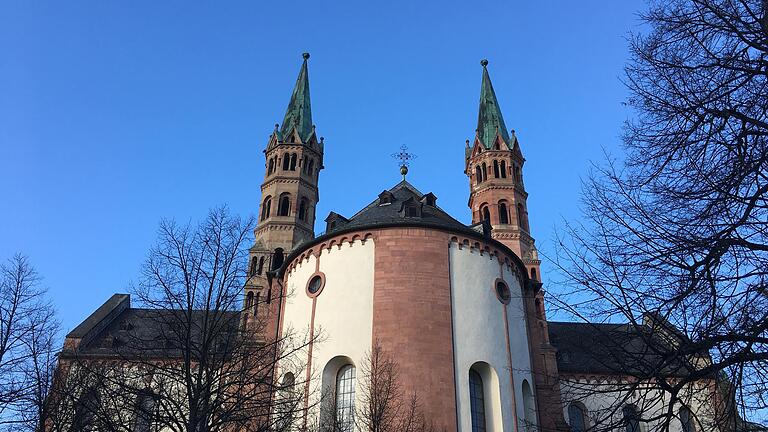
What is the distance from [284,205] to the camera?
A: 36594 mm

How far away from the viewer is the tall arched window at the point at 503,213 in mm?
36678

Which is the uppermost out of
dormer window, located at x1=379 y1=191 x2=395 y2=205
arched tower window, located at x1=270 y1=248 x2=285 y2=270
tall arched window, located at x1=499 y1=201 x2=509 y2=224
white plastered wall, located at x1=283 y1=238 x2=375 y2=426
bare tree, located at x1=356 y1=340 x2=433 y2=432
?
tall arched window, located at x1=499 y1=201 x2=509 y2=224

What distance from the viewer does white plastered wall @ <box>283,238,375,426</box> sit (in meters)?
21.8

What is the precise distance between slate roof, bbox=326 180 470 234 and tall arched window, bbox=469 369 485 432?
5.85 m

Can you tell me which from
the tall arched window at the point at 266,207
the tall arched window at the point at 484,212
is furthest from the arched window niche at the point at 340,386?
the tall arched window at the point at 484,212

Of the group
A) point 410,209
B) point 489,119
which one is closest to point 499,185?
point 489,119

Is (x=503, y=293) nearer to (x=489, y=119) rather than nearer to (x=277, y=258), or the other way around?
(x=277, y=258)

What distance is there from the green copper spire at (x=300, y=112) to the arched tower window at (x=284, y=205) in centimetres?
511

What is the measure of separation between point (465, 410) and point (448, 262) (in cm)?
564

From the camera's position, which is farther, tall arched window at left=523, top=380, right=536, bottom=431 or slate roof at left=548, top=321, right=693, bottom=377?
tall arched window at left=523, top=380, right=536, bottom=431

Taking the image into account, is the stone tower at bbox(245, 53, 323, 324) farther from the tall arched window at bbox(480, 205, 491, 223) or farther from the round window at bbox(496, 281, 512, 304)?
the round window at bbox(496, 281, 512, 304)

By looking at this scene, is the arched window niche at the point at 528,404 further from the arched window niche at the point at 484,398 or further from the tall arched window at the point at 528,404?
the arched window niche at the point at 484,398

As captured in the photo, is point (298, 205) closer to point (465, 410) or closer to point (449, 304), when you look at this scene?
point (449, 304)

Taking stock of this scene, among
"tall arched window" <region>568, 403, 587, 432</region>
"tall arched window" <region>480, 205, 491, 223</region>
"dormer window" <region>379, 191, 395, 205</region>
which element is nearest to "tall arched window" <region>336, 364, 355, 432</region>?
"dormer window" <region>379, 191, 395, 205</region>
